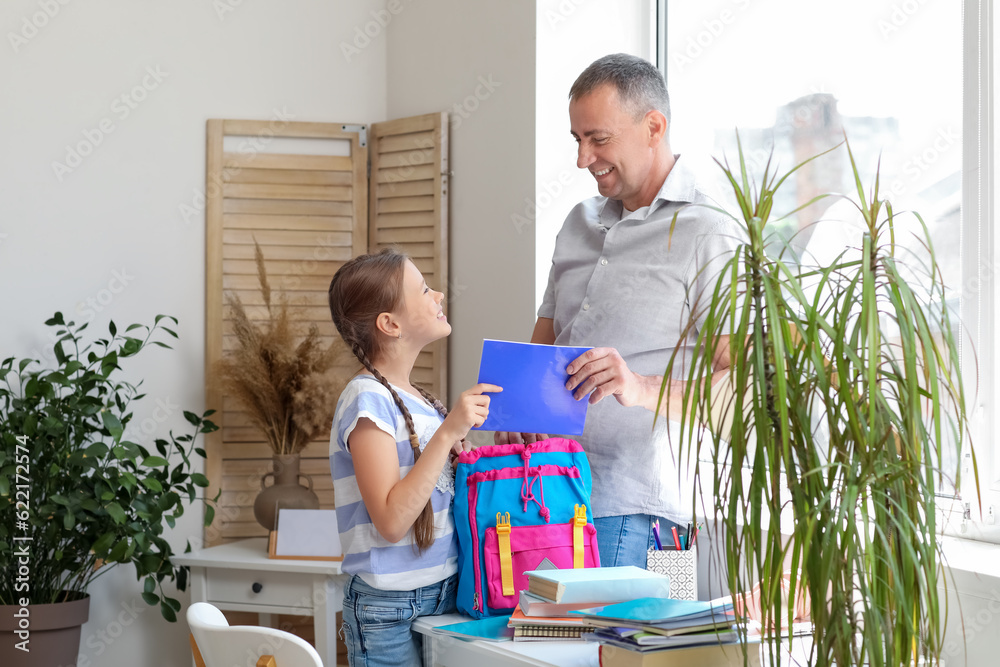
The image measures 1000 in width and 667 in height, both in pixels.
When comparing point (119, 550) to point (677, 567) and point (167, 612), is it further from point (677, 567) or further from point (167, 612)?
point (677, 567)

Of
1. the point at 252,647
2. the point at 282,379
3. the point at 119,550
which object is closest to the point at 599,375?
the point at 252,647

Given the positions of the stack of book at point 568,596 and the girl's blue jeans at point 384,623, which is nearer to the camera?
the stack of book at point 568,596

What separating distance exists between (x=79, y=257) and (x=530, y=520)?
2248 millimetres

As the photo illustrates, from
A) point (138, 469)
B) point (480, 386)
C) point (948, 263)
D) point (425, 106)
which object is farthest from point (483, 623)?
point (425, 106)

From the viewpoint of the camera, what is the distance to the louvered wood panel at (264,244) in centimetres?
333

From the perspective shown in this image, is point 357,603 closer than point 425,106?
Yes

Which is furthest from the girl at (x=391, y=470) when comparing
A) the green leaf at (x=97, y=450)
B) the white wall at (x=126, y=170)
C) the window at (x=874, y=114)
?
the white wall at (x=126, y=170)

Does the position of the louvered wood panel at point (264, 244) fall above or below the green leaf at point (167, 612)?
above

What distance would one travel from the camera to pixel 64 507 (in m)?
2.82

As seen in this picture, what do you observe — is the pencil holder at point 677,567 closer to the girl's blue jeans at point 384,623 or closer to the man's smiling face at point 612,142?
the girl's blue jeans at point 384,623

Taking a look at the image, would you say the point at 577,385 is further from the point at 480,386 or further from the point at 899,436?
the point at 899,436

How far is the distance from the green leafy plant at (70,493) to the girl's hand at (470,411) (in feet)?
5.30

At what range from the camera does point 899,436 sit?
1160 mm

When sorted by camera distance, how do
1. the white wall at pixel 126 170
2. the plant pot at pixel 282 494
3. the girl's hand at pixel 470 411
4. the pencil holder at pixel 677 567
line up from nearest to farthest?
the girl's hand at pixel 470 411
the pencil holder at pixel 677 567
the plant pot at pixel 282 494
the white wall at pixel 126 170
